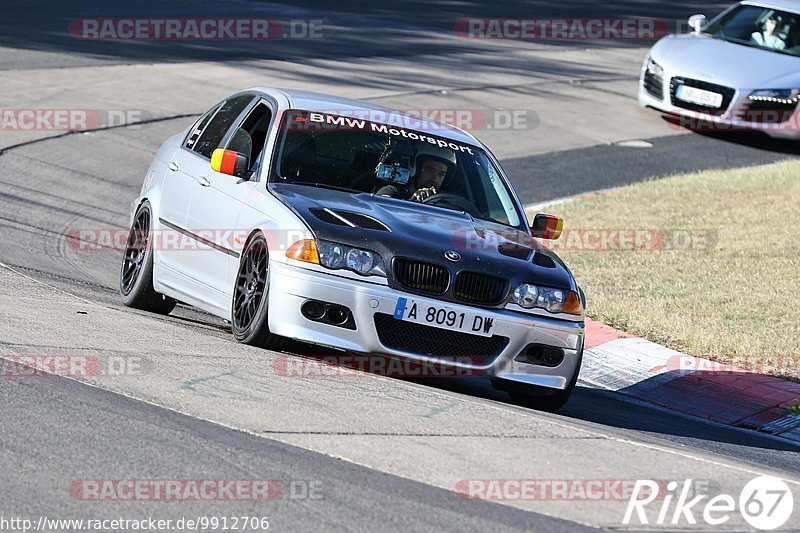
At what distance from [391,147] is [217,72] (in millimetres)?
12083

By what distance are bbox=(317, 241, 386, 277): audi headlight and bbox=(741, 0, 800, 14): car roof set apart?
48.8 ft

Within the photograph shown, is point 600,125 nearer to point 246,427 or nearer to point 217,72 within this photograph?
point 217,72

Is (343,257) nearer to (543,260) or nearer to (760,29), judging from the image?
(543,260)

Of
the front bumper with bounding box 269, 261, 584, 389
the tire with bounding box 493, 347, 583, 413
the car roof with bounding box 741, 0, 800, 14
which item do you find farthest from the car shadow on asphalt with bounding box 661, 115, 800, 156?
the front bumper with bounding box 269, 261, 584, 389

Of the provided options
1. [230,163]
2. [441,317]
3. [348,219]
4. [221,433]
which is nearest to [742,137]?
[230,163]

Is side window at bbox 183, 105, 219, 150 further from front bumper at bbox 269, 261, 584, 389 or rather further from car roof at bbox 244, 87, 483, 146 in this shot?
front bumper at bbox 269, 261, 584, 389

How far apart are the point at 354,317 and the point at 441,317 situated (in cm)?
46

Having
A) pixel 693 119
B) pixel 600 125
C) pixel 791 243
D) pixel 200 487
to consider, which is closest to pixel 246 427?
pixel 200 487

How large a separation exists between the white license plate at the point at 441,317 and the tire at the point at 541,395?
59 cm

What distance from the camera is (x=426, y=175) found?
8.73 meters

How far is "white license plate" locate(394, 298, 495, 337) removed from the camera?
7.38 meters

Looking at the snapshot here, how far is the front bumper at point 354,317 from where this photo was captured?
736cm

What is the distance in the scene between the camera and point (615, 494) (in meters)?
5.79

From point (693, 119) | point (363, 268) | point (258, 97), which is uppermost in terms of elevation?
point (258, 97)
